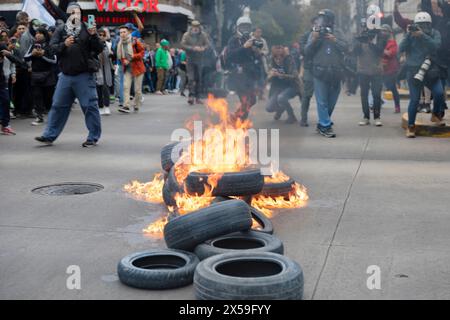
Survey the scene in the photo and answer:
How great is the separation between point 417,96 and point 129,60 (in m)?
7.51

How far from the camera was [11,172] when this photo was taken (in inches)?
332

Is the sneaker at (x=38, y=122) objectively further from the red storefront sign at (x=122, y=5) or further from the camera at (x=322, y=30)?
the red storefront sign at (x=122, y=5)

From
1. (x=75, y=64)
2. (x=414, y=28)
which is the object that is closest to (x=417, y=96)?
(x=414, y=28)

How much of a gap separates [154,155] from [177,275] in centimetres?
562

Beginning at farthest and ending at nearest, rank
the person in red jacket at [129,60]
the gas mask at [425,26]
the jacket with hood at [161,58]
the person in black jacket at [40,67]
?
the jacket with hood at [161,58] < the person in red jacket at [129,60] < the person in black jacket at [40,67] < the gas mask at [425,26]

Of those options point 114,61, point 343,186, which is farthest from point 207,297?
point 114,61

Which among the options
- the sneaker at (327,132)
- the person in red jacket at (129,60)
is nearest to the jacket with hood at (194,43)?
the person in red jacket at (129,60)

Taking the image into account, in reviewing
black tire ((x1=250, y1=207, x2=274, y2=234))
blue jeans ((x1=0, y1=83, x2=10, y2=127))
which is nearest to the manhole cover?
black tire ((x1=250, y1=207, x2=274, y2=234))

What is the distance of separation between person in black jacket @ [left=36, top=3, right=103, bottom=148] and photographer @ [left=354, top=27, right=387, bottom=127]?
217 inches

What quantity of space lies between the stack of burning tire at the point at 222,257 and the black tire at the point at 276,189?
69 centimetres

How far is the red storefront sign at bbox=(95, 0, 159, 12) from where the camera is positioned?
137 ft

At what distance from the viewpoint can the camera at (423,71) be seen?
432 inches

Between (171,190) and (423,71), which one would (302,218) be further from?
(423,71)

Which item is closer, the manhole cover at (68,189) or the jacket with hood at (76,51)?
the manhole cover at (68,189)
